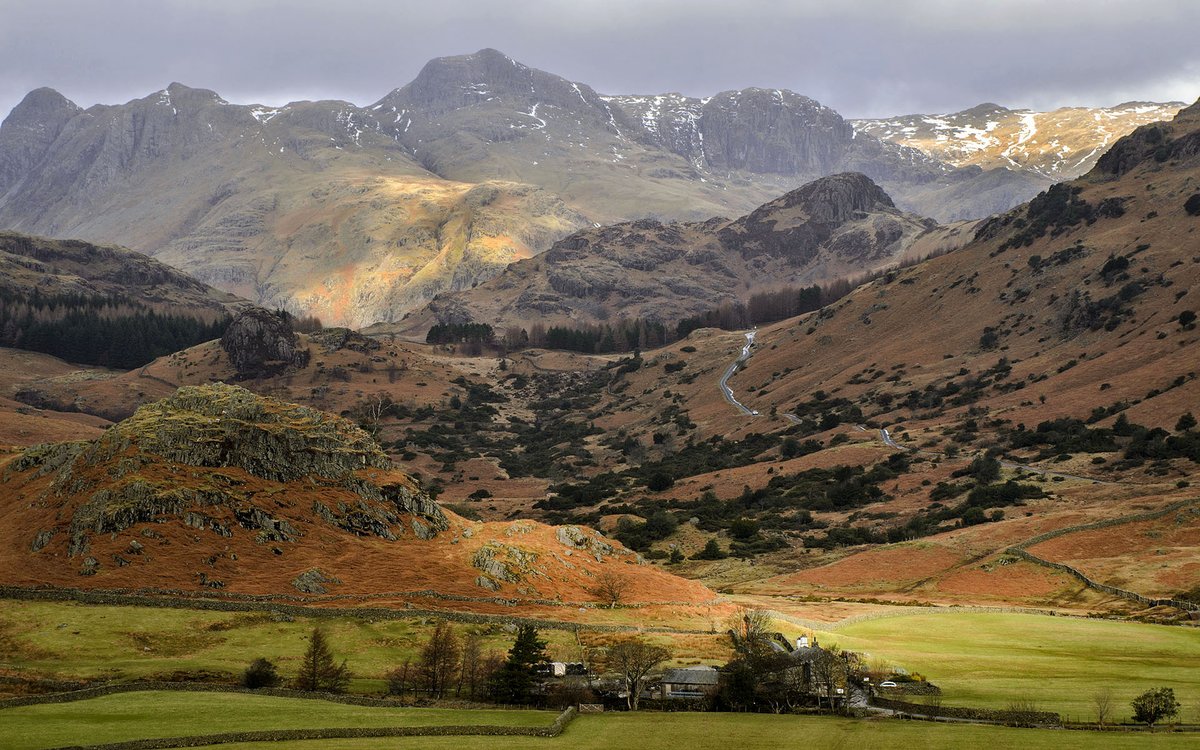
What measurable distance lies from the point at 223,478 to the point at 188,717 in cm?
3981

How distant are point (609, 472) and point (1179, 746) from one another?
477ft

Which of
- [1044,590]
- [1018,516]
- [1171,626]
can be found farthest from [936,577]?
[1171,626]

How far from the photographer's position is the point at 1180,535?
9706 centimetres

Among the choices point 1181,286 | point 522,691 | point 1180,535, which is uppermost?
point 1181,286

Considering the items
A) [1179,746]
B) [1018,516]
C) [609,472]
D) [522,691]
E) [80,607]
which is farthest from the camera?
[609,472]

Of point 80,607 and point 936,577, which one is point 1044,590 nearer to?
point 936,577

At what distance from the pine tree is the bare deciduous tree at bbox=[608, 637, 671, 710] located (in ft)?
54.5

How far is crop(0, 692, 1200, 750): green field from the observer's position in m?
46.8

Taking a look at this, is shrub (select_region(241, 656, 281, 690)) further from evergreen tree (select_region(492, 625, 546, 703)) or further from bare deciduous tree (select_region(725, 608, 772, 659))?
bare deciduous tree (select_region(725, 608, 772, 659))

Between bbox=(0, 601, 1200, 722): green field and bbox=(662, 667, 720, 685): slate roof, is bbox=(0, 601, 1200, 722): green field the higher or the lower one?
the higher one

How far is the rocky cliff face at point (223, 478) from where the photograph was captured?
265 ft

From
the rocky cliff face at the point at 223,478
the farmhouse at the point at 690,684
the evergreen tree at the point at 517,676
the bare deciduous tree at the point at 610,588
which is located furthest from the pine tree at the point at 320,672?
the bare deciduous tree at the point at 610,588

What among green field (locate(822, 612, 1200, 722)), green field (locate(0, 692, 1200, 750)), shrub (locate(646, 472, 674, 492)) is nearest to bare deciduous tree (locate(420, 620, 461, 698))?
green field (locate(0, 692, 1200, 750))

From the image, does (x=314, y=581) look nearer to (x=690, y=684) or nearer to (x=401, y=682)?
(x=401, y=682)
